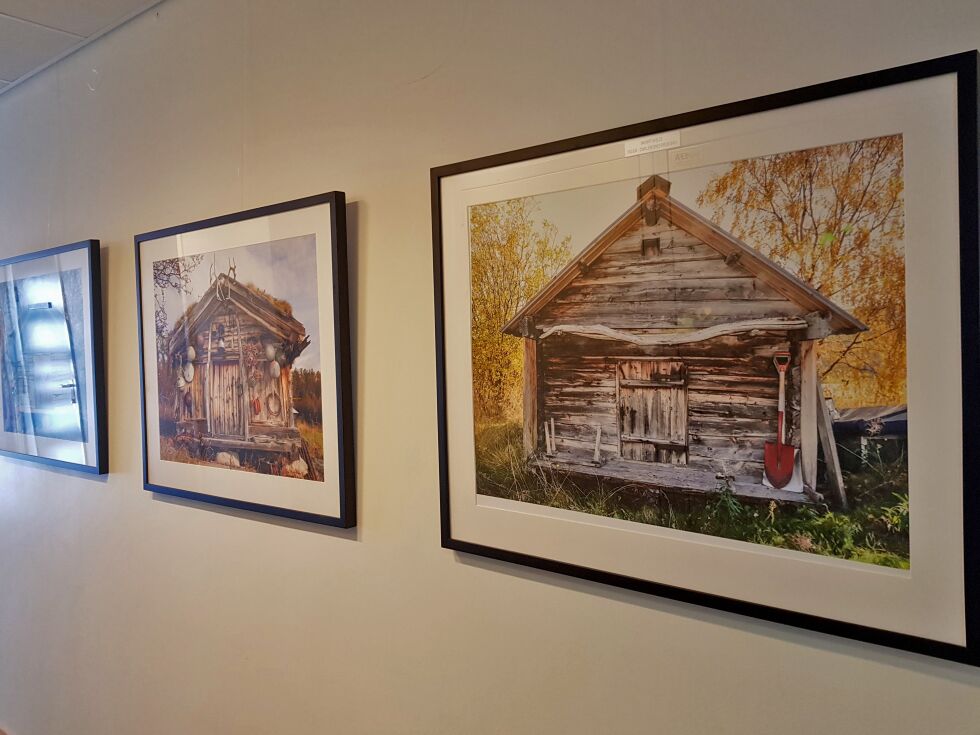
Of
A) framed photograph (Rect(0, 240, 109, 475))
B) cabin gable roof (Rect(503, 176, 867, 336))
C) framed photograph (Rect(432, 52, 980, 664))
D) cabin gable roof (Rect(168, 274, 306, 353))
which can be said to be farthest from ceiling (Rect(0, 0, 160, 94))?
cabin gable roof (Rect(503, 176, 867, 336))

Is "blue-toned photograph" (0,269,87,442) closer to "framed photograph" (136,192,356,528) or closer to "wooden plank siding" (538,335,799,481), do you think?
"framed photograph" (136,192,356,528)

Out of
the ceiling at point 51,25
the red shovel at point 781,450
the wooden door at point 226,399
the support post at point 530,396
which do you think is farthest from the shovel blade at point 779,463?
the ceiling at point 51,25

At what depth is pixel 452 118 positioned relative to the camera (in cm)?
119

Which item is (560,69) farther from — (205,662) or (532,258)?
(205,662)

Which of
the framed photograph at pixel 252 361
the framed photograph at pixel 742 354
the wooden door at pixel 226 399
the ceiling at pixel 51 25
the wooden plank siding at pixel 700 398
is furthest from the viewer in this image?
the ceiling at pixel 51 25

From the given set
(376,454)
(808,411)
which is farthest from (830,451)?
(376,454)

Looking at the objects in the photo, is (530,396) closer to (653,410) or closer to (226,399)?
(653,410)

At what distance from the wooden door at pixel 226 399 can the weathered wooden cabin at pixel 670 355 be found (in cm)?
78

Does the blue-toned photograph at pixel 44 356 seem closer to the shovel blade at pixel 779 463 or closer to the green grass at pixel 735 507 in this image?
the green grass at pixel 735 507

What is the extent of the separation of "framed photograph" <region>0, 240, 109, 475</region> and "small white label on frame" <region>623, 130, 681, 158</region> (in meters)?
1.65

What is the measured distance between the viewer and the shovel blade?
2.77 ft

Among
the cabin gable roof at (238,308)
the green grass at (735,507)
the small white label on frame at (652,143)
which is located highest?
the small white label on frame at (652,143)

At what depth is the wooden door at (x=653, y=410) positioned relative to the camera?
0.94m

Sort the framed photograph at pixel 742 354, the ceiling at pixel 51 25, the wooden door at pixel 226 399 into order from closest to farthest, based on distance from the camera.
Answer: the framed photograph at pixel 742 354, the wooden door at pixel 226 399, the ceiling at pixel 51 25
